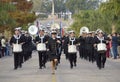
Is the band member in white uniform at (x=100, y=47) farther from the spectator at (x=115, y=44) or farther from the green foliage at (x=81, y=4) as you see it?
the green foliage at (x=81, y=4)

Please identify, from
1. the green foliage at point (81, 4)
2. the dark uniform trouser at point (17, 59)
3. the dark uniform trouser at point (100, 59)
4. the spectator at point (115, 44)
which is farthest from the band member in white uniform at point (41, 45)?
the green foliage at point (81, 4)

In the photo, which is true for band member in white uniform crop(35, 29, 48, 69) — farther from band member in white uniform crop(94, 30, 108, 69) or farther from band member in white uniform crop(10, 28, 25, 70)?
band member in white uniform crop(94, 30, 108, 69)

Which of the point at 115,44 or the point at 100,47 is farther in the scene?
the point at 115,44

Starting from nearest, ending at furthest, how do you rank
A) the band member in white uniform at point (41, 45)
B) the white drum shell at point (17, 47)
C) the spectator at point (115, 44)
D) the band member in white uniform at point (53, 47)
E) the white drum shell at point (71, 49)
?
the band member in white uniform at point (53, 47) → the white drum shell at point (71, 49) → the white drum shell at point (17, 47) → the band member in white uniform at point (41, 45) → the spectator at point (115, 44)

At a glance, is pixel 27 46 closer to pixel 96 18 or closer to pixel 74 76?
pixel 74 76

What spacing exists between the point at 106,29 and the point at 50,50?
48652 mm

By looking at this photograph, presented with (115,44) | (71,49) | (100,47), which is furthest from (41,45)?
(115,44)

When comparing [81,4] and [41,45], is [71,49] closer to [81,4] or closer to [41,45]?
[41,45]

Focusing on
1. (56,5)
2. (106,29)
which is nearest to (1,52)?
(106,29)

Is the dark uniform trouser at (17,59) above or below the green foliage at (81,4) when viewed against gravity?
above

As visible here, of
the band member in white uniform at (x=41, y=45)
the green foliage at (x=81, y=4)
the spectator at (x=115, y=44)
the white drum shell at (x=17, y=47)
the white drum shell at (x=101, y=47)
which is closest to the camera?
the white drum shell at (x=101, y=47)

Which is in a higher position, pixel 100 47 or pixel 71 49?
pixel 100 47

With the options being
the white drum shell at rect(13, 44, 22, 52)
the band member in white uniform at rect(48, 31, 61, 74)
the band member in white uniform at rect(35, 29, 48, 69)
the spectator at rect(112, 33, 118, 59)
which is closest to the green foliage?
the spectator at rect(112, 33, 118, 59)

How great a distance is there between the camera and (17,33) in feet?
89.1
